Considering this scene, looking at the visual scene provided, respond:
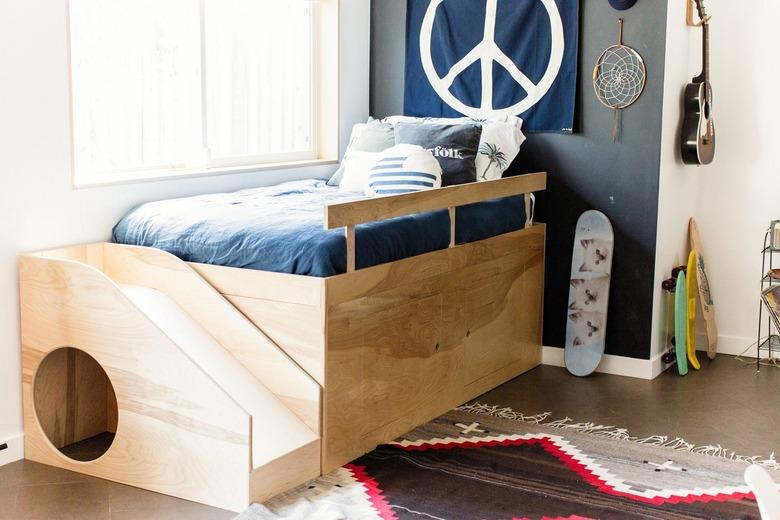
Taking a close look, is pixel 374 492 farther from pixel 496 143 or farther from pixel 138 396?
pixel 496 143

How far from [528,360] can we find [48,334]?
231 centimetres

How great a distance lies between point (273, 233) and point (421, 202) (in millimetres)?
645

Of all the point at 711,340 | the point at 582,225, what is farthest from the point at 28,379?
the point at 711,340

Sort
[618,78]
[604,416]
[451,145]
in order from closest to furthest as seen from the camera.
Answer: [604,416], [451,145], [618,78]

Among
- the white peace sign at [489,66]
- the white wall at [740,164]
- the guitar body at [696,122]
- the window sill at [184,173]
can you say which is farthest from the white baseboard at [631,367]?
the window sill at [184,173]

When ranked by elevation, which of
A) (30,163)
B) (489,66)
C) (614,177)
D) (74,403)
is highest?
(489,66)

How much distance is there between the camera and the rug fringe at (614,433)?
3441 mm

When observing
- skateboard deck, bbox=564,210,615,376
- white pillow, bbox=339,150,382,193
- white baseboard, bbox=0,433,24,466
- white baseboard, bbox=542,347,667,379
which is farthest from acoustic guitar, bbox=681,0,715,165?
white baseboard, bbox=0,433,24,466

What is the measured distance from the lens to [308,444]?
308cm

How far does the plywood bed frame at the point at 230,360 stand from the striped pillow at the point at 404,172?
0.16 meters

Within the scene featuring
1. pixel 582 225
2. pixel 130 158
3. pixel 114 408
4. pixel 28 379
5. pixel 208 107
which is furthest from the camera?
pixel 582 225

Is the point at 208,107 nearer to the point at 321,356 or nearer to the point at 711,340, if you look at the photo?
the point at 321,356

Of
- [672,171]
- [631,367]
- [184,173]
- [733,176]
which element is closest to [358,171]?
[184,173]

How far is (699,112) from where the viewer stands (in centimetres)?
450
